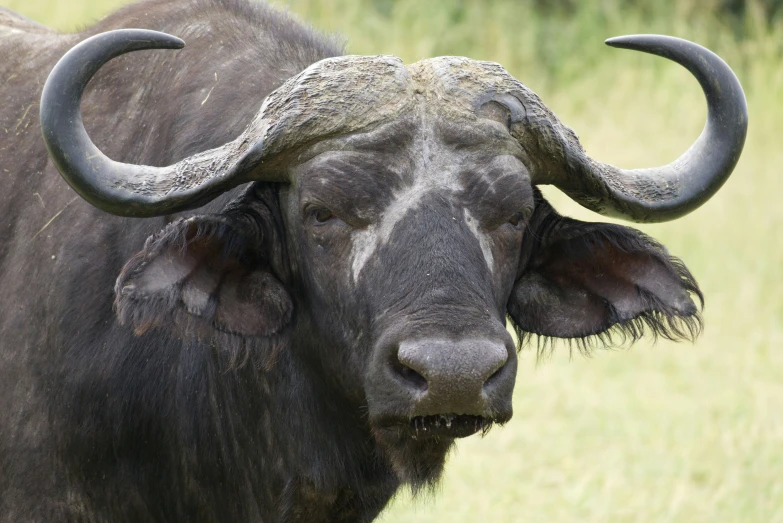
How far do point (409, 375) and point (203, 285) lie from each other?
3.49 ft

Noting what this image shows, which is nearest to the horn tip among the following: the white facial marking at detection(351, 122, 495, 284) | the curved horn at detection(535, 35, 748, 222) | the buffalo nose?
the curved horn at detection(535, 35, 748, 222)

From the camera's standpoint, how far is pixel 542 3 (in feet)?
57.7

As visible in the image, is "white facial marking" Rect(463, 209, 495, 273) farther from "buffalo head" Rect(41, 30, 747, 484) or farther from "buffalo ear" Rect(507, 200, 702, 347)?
"buffalo ear" Rect(507, 200, 702, 347)

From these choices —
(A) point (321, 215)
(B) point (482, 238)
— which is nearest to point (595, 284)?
(B) point (482, 238)

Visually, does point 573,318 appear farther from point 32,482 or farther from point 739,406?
point 739,406

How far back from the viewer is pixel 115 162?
436cm

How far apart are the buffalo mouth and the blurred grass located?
8.48 ft

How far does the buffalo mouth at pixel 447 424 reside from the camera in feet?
13.3

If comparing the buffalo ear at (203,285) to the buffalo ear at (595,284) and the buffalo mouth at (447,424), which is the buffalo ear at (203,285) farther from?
the buffalo ear at (595,284)

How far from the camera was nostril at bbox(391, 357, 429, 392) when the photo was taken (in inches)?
155

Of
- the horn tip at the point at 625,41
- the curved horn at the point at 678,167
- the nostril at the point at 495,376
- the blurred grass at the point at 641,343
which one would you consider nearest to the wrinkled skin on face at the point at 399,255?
the nostril at the point at 495,376

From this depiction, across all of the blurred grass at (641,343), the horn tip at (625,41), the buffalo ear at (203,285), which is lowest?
the blurred grass at (641,343)

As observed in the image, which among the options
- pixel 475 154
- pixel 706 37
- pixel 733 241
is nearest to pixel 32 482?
pixel 475 154

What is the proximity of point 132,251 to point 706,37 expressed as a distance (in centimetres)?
1304
